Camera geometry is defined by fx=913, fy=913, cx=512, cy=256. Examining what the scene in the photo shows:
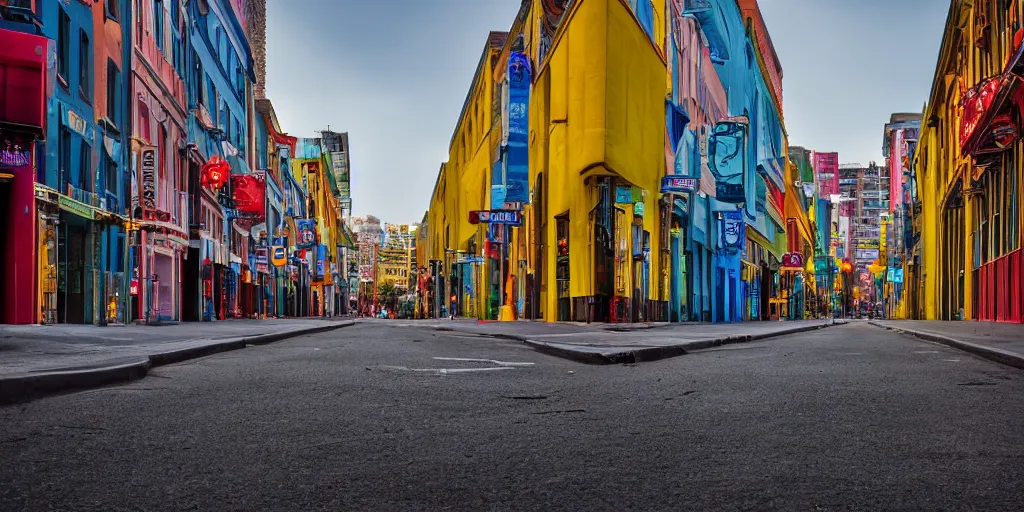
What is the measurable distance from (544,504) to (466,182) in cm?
6017

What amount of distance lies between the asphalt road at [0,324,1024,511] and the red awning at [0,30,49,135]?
11.4m

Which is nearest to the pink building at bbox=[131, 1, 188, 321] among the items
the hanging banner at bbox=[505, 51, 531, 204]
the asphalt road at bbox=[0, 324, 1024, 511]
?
the hanging banner at bbox=[505, 51, 531, 204]

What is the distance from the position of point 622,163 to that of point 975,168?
45.5 ft

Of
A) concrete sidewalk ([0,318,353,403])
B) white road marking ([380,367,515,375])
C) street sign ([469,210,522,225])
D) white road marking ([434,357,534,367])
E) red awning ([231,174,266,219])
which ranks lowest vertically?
white road marking ([434,357,534,367])

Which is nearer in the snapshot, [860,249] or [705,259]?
[705,259]

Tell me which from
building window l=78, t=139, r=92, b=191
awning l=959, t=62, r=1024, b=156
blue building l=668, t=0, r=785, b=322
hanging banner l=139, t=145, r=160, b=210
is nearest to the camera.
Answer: building window l=78, t=139, r=92, b=191

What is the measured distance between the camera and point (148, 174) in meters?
25.0

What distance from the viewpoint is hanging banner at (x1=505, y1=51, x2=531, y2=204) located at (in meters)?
38.1

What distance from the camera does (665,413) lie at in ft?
18.5

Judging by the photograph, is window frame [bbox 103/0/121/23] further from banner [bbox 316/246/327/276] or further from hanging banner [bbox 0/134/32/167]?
banner [bbox 316/246/327/276]

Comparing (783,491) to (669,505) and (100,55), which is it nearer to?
(669,505)

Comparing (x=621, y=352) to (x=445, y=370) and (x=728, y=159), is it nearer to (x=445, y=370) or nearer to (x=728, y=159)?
(x=445, y=370)

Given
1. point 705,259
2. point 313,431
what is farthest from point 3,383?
point 705,259

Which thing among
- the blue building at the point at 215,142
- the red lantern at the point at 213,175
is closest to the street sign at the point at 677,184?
the red lantern at the point at 213,175
